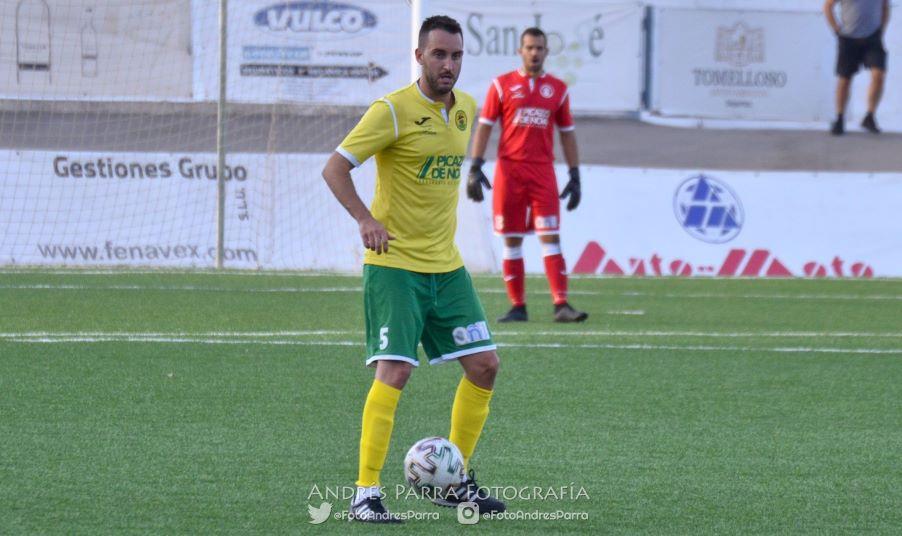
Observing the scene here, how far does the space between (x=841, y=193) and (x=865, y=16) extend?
7259 mm

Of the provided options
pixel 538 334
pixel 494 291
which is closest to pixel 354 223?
pixel 494 291

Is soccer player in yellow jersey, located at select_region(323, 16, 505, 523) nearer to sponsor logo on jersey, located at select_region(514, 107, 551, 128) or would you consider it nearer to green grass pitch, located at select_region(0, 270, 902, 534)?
green grass pitch, located at select_region(0, 270, 902, 534)

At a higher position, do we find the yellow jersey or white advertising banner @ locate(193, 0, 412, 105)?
white advertising banner @ locate(193, 0, 412, 105)

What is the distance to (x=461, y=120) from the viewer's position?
507cm

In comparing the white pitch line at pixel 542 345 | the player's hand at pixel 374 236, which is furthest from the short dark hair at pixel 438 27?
the white pitch line at pixel 542 345

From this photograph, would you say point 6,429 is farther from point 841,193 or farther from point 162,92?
point 162,92

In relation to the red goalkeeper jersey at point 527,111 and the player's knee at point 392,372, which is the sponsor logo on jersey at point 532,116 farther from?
the player's knee at point 392,372

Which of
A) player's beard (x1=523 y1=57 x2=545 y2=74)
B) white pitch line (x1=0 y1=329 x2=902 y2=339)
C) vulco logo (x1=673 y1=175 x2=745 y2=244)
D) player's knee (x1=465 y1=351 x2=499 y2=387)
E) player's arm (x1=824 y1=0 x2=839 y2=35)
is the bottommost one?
white pitch line (x1=0 y1=329 x2=902 y2=339)

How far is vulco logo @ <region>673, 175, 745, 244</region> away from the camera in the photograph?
14273mm

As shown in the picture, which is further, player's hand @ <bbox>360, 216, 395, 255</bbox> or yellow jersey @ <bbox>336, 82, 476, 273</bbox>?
yellow jersey @ <bbox>336, 82, 476, 273</bbox>

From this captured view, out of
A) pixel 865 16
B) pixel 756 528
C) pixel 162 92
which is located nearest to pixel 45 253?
pixel 162 92

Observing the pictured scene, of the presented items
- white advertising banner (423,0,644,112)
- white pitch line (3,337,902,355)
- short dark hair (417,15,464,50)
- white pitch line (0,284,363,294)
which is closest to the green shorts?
short dark hair (417,15,464,50)

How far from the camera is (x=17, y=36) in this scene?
15.3m

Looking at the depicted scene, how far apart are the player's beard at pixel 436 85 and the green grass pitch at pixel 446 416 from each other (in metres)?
1.48
